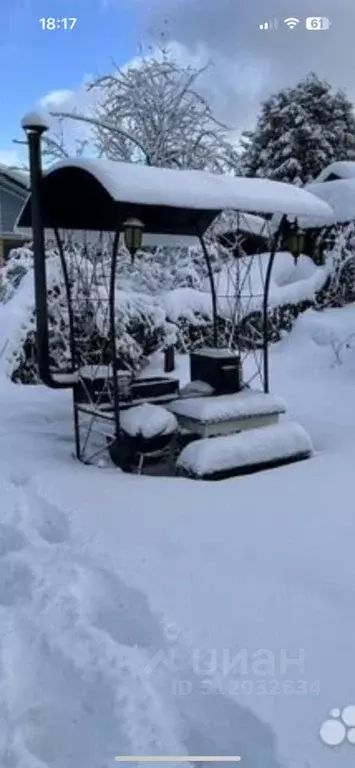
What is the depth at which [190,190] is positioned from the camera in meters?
3.60

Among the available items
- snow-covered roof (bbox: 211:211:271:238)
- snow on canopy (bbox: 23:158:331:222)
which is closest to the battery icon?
snow on canopy (bbox: 23:158:331:222)

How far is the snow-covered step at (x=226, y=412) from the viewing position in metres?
3.89

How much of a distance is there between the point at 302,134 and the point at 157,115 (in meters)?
4.94

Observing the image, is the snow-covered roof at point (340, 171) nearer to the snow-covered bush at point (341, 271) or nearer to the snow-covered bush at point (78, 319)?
the snow-covered bush at point (341, 271)

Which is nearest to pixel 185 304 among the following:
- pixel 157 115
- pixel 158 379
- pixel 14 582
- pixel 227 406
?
pixel 158 379

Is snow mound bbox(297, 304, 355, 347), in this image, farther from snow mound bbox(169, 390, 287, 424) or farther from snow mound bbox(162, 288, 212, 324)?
snow mound bbox(169, 390, 287, 424)

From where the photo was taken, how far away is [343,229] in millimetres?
9414

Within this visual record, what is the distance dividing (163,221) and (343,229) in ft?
16.8

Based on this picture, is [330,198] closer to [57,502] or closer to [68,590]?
[57,502]

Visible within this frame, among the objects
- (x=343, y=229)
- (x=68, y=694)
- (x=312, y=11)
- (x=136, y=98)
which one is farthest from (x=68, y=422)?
(x=136, y=98)

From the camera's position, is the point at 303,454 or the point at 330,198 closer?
the point at 303,454

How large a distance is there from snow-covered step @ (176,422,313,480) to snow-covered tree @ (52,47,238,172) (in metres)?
8.19

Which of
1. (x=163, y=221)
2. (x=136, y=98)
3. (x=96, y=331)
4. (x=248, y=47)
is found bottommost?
(x=96, y=331)

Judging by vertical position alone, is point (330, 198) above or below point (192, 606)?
above
